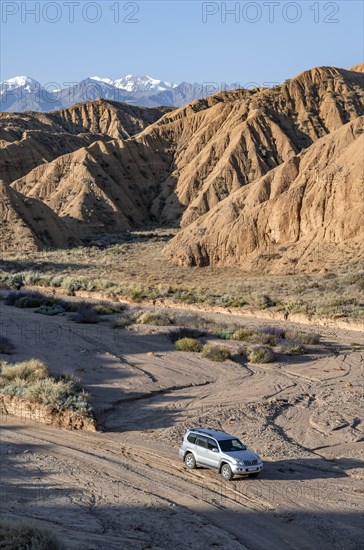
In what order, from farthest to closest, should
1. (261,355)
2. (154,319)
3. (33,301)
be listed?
(33,301) → (154,319) → (261,355)

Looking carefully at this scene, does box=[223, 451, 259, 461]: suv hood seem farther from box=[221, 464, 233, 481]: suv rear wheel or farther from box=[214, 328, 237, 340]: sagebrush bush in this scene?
box=[214, 328, 237, 340]: sagebrush bush

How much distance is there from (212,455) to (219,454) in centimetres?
19

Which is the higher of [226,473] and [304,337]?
[226,473]

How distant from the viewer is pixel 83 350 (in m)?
26.4

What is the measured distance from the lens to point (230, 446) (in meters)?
15.1

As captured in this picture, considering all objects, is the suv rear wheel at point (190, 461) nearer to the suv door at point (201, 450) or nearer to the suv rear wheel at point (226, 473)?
the suv door at point (201, 450)

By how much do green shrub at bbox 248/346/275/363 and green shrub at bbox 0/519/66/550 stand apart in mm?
16469

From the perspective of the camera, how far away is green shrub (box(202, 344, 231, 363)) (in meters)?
26.3

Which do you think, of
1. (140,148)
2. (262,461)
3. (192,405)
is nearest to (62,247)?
(140,148)

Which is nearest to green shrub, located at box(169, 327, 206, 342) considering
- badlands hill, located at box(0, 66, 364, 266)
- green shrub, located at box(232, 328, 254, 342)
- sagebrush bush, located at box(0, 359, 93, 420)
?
green shrub, located at box(232, 328, 254, 342)

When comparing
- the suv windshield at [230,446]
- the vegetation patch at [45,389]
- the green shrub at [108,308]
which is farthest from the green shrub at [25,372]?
the green shrub at [108,308]

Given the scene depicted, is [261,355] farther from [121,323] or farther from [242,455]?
[242,455]

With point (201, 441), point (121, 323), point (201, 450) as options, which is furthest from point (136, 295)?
point (201, 450)

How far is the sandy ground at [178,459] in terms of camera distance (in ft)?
40.0
